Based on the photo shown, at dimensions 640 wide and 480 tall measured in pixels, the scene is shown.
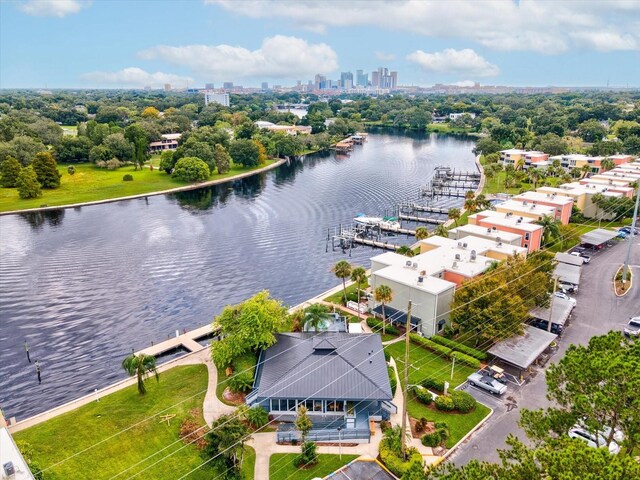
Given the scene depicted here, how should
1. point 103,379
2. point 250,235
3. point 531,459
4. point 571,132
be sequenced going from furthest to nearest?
point 571,132, point 250,235, point 103,379, point 531,459

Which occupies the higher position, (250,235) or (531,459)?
(531,459)

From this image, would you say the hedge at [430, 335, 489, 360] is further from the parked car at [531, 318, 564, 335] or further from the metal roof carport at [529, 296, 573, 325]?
the parked car at [531, 318, 564, 335]

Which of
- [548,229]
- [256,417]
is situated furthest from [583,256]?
[256,417]

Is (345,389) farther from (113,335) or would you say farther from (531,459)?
(113,335)

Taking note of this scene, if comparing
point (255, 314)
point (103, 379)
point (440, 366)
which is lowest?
point (103, 379)

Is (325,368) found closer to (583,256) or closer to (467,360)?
(467,360)

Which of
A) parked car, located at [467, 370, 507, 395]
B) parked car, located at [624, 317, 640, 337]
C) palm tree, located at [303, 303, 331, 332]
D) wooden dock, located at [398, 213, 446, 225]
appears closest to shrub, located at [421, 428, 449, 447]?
parked car, located at [467, 370, 507, 395]

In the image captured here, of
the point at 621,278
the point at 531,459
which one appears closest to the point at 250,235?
the point at 621,278
